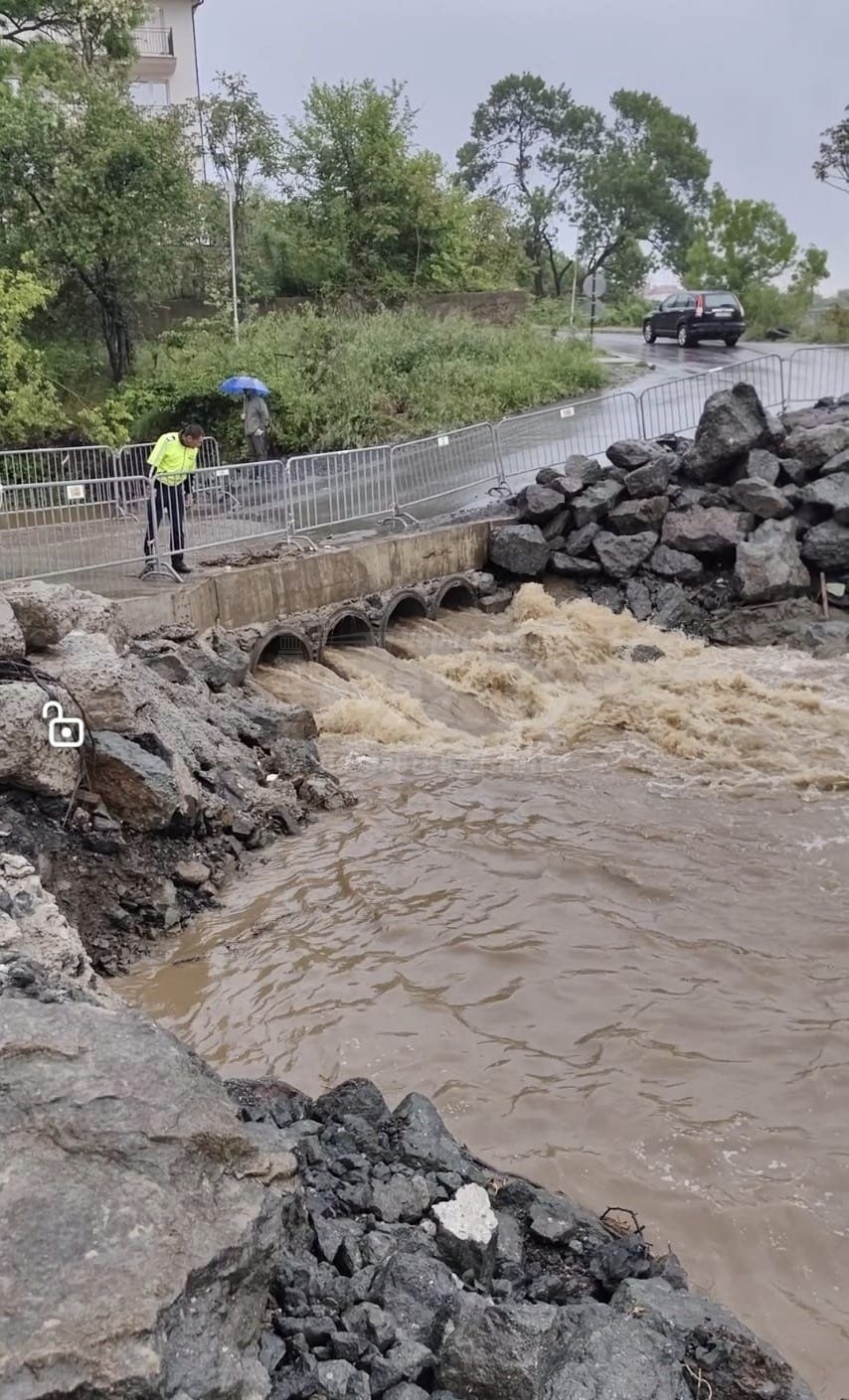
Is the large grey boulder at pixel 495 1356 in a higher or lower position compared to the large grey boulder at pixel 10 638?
lower

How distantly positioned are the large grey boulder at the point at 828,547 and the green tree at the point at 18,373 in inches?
513

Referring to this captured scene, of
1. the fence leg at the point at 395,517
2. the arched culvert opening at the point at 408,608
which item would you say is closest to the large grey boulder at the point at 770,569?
the arched culvert opening at the point at 408,608

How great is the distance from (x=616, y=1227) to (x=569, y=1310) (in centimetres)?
123

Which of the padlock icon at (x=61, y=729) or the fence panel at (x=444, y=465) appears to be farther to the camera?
the fence panel at (x=444, y=465)

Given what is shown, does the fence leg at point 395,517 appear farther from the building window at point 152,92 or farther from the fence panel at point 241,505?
the building window at point 152,92

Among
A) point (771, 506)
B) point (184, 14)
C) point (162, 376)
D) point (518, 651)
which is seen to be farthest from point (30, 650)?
point (184, 14)

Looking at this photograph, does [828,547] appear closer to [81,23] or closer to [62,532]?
[62,532]

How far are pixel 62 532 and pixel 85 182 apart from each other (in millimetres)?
11899

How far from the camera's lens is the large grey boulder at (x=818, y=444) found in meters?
17.2

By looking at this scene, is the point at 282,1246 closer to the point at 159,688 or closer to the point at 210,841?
the point at 210,841

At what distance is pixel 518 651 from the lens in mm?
14570

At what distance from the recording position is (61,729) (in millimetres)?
7375

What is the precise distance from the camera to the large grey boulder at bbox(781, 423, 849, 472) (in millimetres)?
17250

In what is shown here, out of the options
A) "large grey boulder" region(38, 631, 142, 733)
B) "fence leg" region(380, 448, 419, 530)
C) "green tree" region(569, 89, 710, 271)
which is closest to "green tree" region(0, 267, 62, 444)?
"fence leg" region(380, 448, 419, 530)
